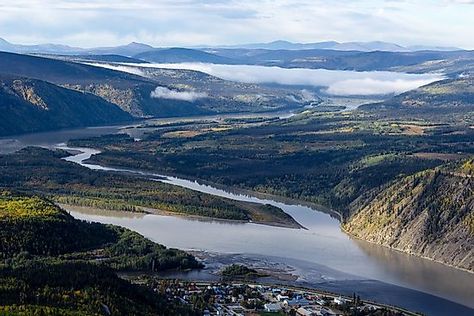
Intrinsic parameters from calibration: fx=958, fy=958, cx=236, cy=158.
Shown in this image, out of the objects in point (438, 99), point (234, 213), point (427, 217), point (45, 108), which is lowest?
point (234, 213)

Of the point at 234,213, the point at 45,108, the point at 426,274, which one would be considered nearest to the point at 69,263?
the point at 426,274

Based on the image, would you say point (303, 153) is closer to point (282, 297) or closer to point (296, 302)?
point (282, 297)

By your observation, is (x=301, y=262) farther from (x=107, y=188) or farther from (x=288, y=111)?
(x=288, y=111)

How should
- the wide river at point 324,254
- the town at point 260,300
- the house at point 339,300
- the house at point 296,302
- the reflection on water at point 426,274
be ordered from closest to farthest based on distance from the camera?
1. the town at point 260,300
2. the house at point 296,302
3. the house at point 339,300
4. the wide river at point 324,254
5. the reflection on water at point 426,274

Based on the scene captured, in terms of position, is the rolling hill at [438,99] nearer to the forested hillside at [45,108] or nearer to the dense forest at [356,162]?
the dense forest at [356,162]

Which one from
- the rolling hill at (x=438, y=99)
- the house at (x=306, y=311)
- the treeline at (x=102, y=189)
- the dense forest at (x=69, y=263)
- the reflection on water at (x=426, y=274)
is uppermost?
the rolling hill at (x=438, y=99)

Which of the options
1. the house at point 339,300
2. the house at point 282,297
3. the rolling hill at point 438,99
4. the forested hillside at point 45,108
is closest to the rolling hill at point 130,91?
the forested hillside at point 45,108

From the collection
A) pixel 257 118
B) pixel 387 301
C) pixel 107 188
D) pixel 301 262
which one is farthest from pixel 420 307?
pixel 257 118
